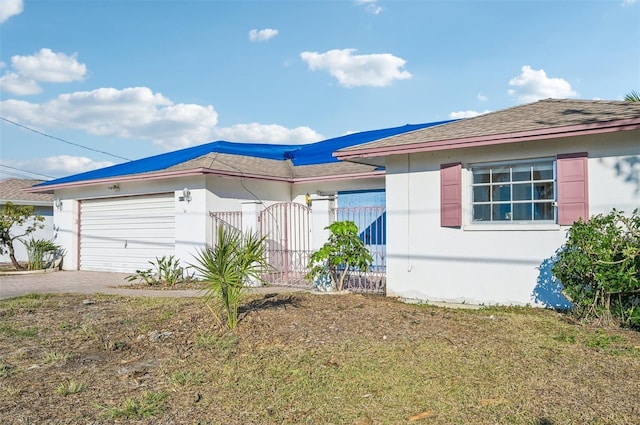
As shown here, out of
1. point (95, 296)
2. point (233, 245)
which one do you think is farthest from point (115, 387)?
point (95, 296)

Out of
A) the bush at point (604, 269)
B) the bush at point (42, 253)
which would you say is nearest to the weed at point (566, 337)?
the bush at point (604, 269)

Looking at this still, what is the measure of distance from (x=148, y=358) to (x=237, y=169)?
8.67 metres

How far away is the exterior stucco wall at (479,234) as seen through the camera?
25.8ft

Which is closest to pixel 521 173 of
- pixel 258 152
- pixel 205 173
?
pixel 205 173

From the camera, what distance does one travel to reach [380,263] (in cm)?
1160

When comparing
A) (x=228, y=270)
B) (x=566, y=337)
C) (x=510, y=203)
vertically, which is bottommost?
(x=566, y=337)

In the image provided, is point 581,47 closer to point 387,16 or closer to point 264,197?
point 387,16

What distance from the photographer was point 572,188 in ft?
26.3

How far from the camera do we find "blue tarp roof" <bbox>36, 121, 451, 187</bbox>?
15.2m

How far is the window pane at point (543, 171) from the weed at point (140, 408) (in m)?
6.76

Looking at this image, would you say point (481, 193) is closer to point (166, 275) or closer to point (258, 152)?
point (166, 275)

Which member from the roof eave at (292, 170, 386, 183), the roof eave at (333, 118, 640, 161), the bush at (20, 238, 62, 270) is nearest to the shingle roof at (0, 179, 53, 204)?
the bush at (20, 238, 62, 270)

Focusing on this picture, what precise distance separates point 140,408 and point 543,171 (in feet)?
23.3

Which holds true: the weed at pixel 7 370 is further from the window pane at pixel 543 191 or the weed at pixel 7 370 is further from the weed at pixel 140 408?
the window pane at pixel 543 191
